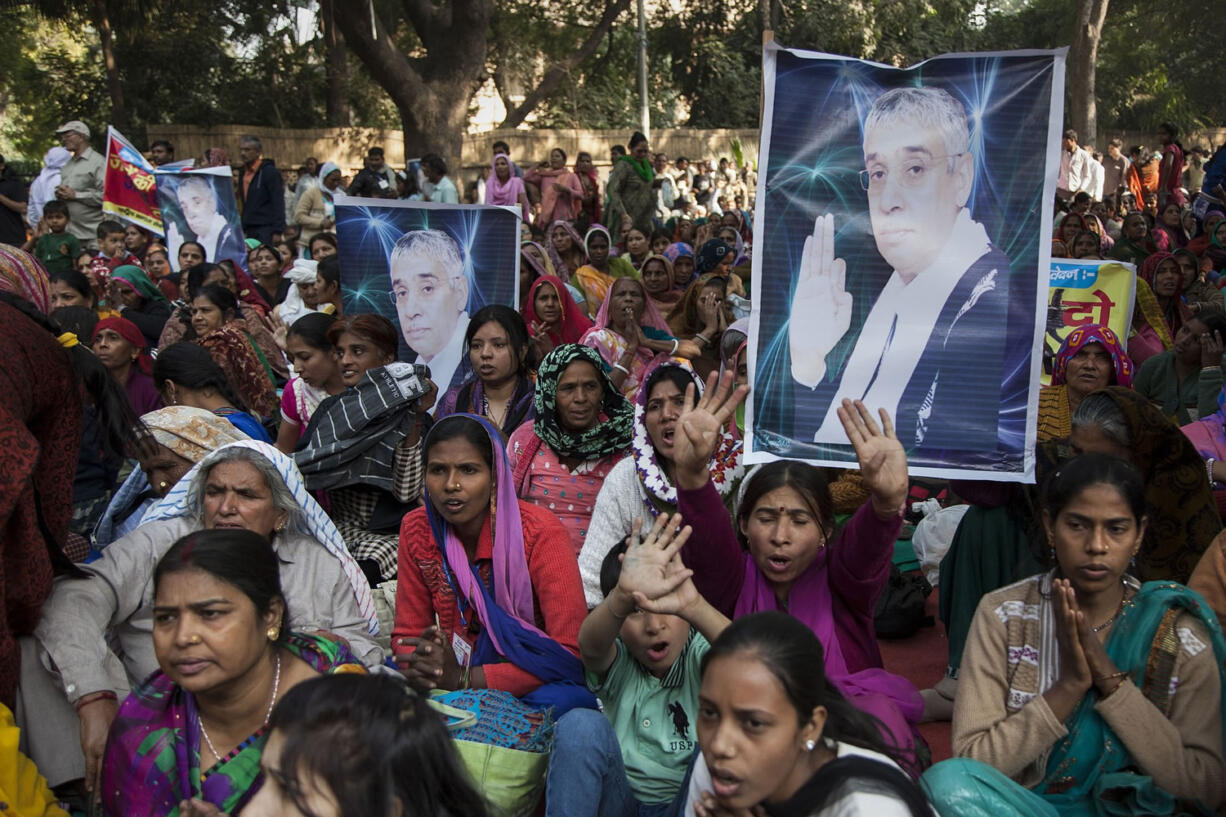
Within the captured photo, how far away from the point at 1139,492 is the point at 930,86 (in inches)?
61.0

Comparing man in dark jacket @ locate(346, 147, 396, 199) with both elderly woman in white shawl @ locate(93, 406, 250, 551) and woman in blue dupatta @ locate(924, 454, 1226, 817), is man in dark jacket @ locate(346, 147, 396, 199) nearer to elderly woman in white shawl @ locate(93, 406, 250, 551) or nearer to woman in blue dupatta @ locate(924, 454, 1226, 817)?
elderly woman in white shawl @ locate(93, 406, 250, 551)

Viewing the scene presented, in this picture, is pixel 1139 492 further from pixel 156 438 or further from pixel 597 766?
pixel 156 438

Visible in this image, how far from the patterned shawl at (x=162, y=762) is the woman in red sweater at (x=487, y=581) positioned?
68cm

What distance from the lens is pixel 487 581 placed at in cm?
358

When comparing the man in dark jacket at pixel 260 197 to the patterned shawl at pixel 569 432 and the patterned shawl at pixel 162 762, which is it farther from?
the patterned shawl at pixel 162 762

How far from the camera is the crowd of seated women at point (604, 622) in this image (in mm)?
2314

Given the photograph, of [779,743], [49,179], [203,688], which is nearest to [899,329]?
[779,743]

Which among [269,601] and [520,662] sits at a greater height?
[269,601]

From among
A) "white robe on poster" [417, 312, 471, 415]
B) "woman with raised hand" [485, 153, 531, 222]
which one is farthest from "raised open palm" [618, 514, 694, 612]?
"woman with raised hand" [485, 153, 531, 222]

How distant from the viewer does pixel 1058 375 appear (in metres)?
5.30

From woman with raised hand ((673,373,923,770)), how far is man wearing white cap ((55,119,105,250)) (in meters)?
10.6

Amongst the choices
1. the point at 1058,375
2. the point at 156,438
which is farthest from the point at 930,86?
the point at 156,438

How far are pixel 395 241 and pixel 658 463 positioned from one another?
10.1 feet

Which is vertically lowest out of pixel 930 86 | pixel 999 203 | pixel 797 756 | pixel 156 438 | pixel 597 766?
pixel 597 766
